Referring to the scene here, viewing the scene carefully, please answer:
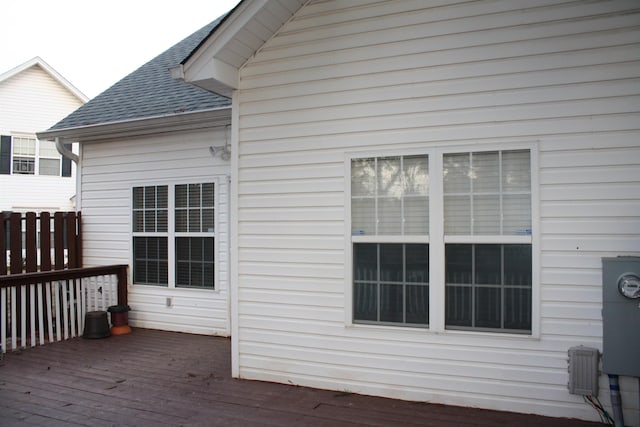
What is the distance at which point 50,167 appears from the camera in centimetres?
1534

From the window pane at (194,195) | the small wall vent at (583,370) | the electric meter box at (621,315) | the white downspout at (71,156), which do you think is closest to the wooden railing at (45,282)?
the white downspout at (71,156)

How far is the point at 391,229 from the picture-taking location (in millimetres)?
4398

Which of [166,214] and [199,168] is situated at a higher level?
[199,168]

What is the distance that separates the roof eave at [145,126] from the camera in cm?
656

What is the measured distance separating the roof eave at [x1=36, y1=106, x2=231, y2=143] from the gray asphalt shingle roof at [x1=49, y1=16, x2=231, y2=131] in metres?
0.10

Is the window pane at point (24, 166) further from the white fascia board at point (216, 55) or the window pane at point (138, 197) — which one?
the white fascia board at point (216, 55)

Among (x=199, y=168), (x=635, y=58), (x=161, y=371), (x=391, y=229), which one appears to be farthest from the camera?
(x=199, y=168)

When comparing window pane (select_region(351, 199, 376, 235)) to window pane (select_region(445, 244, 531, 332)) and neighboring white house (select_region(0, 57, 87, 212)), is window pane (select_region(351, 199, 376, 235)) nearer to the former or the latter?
window pane (select_region(445, 244, 531, 332))

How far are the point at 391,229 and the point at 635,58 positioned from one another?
2.24 m

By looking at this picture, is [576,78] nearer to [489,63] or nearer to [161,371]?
[489,63]

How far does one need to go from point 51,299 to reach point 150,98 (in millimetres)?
3349

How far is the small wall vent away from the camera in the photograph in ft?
12.1

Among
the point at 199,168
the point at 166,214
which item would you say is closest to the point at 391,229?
the point at 199,168

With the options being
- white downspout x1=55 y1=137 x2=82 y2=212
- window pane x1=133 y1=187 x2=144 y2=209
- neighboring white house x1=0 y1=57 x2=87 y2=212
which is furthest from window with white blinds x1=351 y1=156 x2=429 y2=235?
neighboring white house x1=0 y1=57 x2=87 y2=212
